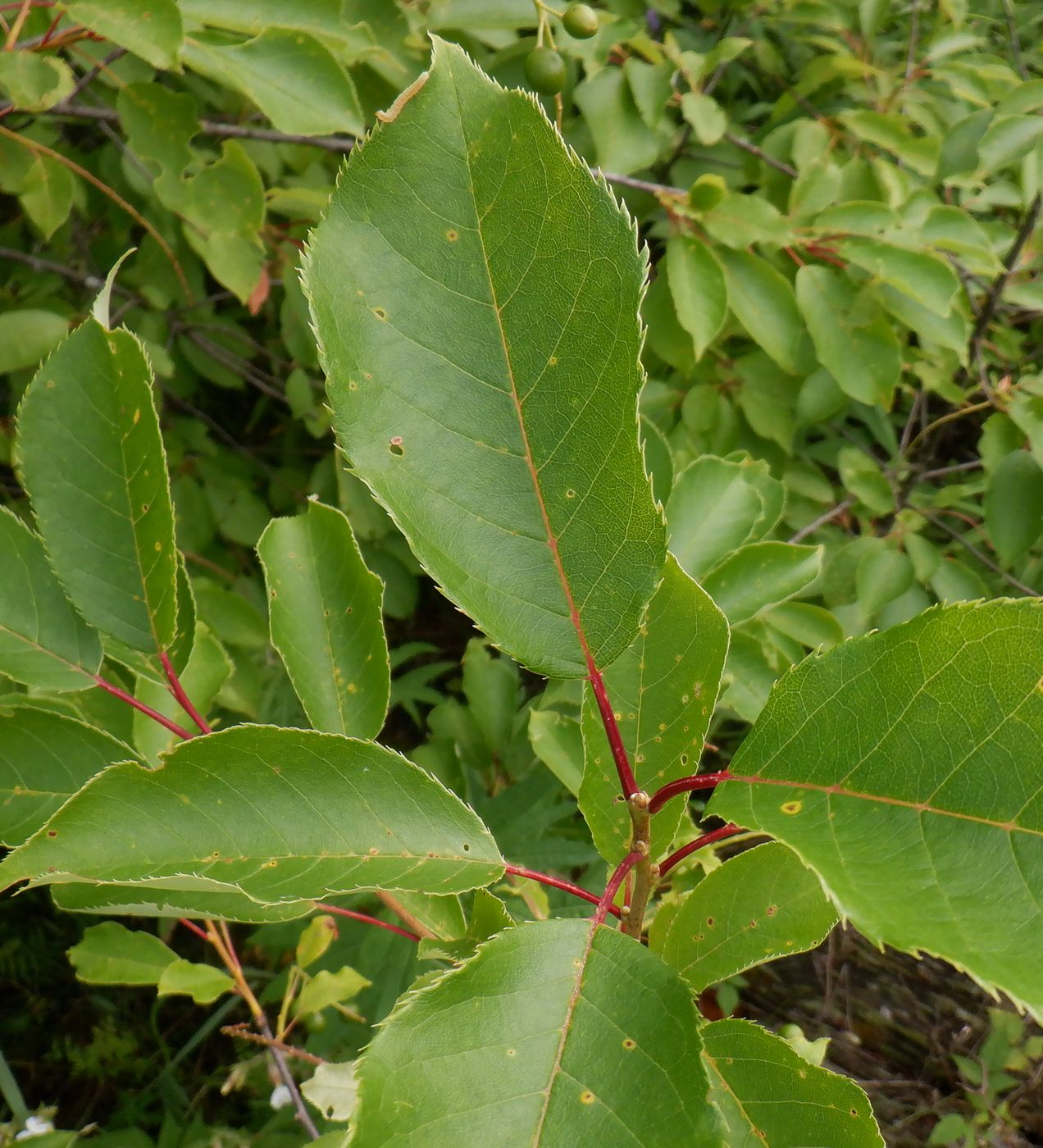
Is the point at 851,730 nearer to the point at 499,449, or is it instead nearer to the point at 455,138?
the point at 499,449

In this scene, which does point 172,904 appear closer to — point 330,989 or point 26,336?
point 330,989

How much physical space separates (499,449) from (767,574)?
0.59 m

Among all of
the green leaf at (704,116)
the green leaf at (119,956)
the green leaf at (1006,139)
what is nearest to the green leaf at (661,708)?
the green leaf at (119,956)

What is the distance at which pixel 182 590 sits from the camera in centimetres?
84

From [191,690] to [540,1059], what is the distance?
64 centimetres

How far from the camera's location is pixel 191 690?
38.8 inches

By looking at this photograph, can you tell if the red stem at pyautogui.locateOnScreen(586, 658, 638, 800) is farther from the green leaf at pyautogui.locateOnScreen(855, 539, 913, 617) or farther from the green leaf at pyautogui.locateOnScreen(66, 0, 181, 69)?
A: the green leaf at pyautogui.locateOnScreen(855, 539, 913, 617)

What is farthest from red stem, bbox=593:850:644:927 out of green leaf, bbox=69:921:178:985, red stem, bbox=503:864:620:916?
green leaf, bbox=69:921:178:985

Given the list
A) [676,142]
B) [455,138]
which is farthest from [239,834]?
[676,142]

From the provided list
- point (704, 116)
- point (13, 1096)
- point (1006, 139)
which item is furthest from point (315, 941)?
point (1006, 139)

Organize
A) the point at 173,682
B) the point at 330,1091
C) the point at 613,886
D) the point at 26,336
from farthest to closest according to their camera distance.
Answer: the point at 26,336, the point at 330,1091, the point at 173,682, the point at 613,886

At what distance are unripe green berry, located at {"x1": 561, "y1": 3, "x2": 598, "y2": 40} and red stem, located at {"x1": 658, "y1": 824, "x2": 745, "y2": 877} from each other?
123 cm

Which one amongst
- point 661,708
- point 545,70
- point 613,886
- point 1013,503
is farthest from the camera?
point 1013,503

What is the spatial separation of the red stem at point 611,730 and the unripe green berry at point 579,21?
3.83 ft
